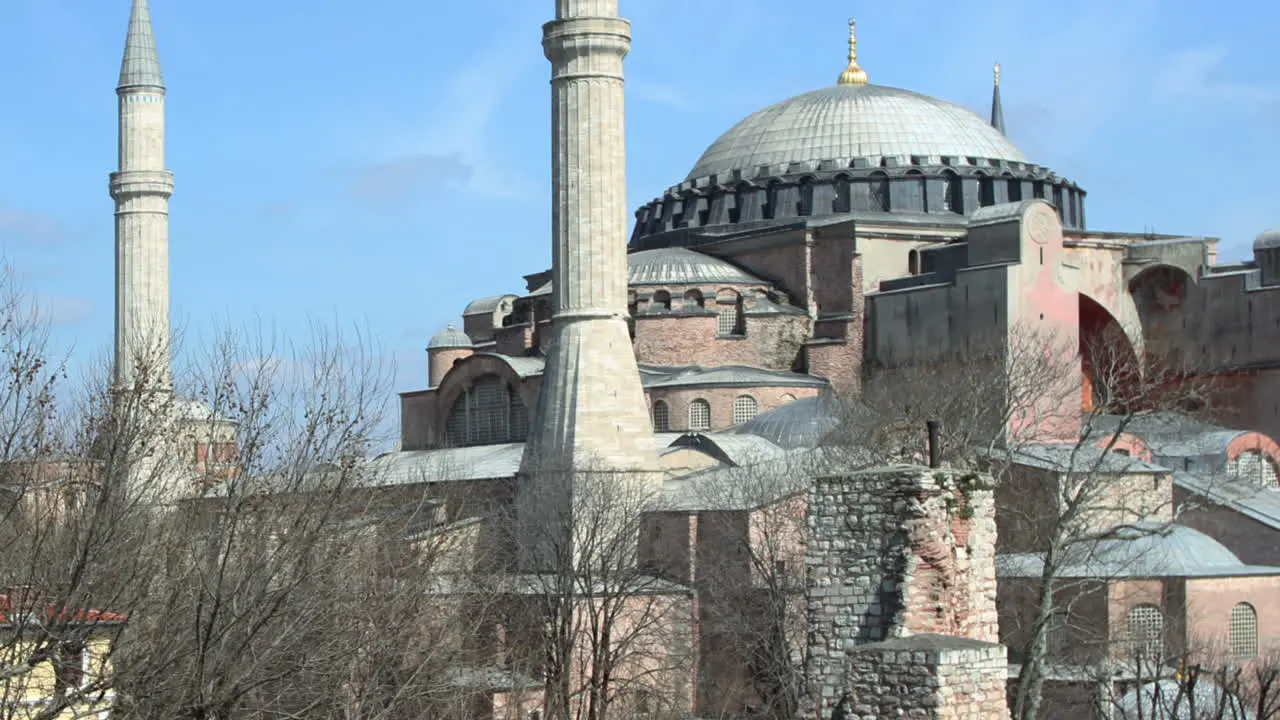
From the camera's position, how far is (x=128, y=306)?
38219mm

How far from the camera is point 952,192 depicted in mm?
45438

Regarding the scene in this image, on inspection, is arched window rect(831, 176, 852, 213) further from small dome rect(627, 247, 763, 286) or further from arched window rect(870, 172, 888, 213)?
small dome rect(627, 247, 763, 286)

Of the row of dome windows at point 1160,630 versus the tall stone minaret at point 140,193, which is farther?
the tall stone minaret at point 140,193

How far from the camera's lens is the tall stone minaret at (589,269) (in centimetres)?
3091

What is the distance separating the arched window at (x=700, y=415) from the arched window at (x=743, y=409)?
0.44m

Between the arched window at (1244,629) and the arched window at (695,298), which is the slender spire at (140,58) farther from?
the arched window at (1244,629)

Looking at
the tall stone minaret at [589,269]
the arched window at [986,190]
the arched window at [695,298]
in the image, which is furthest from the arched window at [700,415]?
the arched window at [986,190]

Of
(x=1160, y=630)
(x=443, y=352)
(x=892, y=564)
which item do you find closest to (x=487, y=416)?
(x=443, y=352)

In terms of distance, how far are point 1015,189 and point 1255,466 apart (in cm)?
1126

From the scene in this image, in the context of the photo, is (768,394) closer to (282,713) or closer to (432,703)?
(432,703)

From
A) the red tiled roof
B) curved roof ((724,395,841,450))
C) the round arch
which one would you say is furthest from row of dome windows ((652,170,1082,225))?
the red tiled roof

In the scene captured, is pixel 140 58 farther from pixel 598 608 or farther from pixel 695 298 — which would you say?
pixel 598 608

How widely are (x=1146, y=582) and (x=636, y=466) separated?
7.02 m

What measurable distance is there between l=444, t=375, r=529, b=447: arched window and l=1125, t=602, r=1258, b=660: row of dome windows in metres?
14.6
